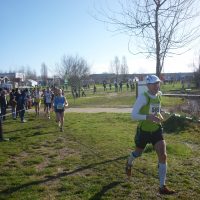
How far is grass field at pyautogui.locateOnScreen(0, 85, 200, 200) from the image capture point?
274 inches

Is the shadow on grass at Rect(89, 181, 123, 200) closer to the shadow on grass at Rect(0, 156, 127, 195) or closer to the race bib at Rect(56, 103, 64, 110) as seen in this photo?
the shadow on grass at Rect(0, 156, 127, 195)

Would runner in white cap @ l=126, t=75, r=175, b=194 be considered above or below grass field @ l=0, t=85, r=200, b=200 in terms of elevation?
above

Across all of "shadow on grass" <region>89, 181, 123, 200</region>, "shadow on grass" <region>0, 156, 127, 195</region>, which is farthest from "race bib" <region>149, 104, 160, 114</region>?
"shadow on grass" <region>0, 156, 127, 195</region>

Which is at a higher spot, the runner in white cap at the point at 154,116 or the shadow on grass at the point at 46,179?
the runner in white cap at the point at 154,116

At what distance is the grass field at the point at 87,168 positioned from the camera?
22.8 feet

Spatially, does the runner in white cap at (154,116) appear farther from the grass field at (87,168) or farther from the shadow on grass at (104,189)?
the shadow on grass at (104,189)

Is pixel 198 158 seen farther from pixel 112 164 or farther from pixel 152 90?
pixel 152 90

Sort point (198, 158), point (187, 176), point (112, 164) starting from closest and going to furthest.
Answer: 1. point (187, 176)
2. point (112, 164)
3. point (198, 158)

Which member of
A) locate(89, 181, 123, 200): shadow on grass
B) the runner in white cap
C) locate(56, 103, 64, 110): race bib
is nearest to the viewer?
locate(89, 181, 123, 200): shadow on grass

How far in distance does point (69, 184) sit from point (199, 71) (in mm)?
53684

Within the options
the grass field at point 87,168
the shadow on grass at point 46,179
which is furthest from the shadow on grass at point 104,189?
the shadow on grass at point 46,179

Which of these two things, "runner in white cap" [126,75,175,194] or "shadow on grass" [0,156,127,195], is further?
"shadow on grass" [0,156,127,195]

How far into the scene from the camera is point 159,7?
38.2ft

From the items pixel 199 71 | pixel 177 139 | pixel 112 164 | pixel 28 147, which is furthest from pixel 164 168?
pixel 199 71
